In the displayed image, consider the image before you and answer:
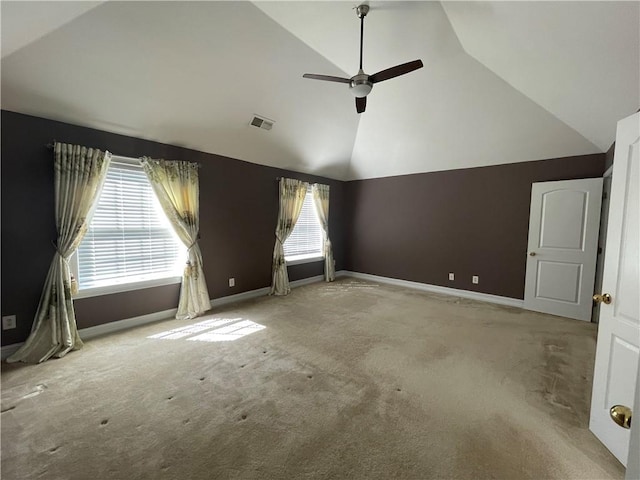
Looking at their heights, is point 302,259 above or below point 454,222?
below

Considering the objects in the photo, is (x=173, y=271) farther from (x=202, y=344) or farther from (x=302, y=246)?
(x=302, y=246)

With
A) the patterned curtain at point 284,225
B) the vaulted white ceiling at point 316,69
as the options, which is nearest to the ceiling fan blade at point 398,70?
the vaulted white ceiling at point 316,69

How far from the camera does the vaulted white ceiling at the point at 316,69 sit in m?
2.07

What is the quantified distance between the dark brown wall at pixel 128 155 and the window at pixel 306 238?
1.01ft

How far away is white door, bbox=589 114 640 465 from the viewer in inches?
54.8

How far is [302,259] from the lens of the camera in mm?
5336

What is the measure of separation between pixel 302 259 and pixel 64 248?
3458 millimetres

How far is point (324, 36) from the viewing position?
2.71 metres

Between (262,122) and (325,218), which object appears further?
(325,218)

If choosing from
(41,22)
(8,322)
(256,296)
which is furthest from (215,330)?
(41,22)

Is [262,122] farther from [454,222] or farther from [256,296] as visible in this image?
[454,222]

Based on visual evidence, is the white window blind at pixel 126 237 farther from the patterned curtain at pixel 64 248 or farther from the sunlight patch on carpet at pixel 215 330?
the sunlight patch on carpet at pixel 215 330

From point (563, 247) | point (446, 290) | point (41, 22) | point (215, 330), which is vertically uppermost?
point (41, 22)

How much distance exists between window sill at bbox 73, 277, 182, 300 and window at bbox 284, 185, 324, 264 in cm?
206
